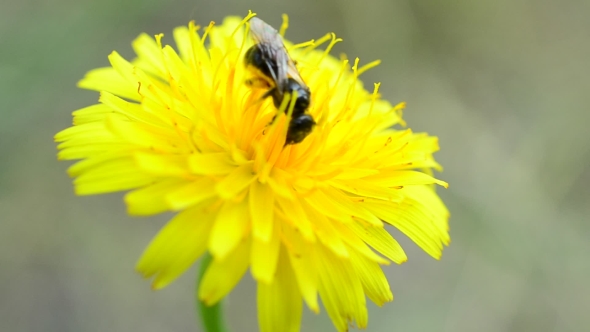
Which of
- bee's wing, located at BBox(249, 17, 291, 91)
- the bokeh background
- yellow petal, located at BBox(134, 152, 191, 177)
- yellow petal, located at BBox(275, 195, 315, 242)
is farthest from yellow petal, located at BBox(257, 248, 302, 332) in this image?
the bokeh background

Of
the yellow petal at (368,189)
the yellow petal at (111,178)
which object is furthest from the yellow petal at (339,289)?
the yellow petal at (111,178)

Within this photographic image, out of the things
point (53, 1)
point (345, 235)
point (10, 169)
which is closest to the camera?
point (345, 235)

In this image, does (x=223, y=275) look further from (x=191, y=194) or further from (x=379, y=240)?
(x=379, y=240)

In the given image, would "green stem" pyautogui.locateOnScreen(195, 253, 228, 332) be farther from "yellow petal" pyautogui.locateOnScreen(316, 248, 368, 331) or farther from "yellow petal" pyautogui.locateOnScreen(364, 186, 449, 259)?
"yellow petal" pyautogui.locateOnScreen(364, 186, 449, 259)

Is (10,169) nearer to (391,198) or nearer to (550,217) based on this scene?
(391,198)

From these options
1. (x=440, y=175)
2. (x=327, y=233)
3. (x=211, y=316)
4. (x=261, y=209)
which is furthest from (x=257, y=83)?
(x=440, y=175)

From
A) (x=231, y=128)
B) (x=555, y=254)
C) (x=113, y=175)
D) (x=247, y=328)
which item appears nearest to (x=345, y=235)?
(x=231, y=128)
